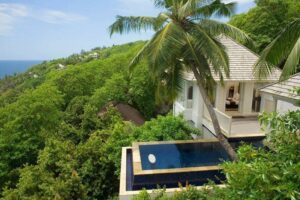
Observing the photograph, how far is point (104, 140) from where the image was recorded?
19.2 m

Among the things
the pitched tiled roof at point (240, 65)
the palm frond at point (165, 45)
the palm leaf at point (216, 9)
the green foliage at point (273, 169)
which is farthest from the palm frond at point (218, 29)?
the green foliage at point (273, 169)

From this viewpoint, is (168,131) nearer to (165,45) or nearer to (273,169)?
(165,45)

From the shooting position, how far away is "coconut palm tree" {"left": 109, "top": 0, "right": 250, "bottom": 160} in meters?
11.1

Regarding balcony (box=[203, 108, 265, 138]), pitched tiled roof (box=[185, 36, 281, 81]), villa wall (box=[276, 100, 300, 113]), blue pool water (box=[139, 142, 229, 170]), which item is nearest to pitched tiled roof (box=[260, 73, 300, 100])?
villa wall (box=[276, 100, 300, 113])

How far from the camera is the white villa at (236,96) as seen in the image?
16.1 m

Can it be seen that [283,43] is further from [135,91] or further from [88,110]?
[135,91]

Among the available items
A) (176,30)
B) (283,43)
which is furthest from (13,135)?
(283,43)

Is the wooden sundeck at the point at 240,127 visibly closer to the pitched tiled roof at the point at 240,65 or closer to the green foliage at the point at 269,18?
the pitched tiled roof at the point at 240,65

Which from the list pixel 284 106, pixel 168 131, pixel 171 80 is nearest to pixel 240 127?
pixel 284 106

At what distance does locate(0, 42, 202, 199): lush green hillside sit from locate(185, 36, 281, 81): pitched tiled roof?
4.21m

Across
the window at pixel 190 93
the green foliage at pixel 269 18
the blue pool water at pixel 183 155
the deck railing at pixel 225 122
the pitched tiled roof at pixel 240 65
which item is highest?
the green foliage at pixel 269 18

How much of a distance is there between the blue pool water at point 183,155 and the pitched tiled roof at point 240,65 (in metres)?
4.37

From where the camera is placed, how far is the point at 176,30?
11.1m

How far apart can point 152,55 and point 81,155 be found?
8.88 m
